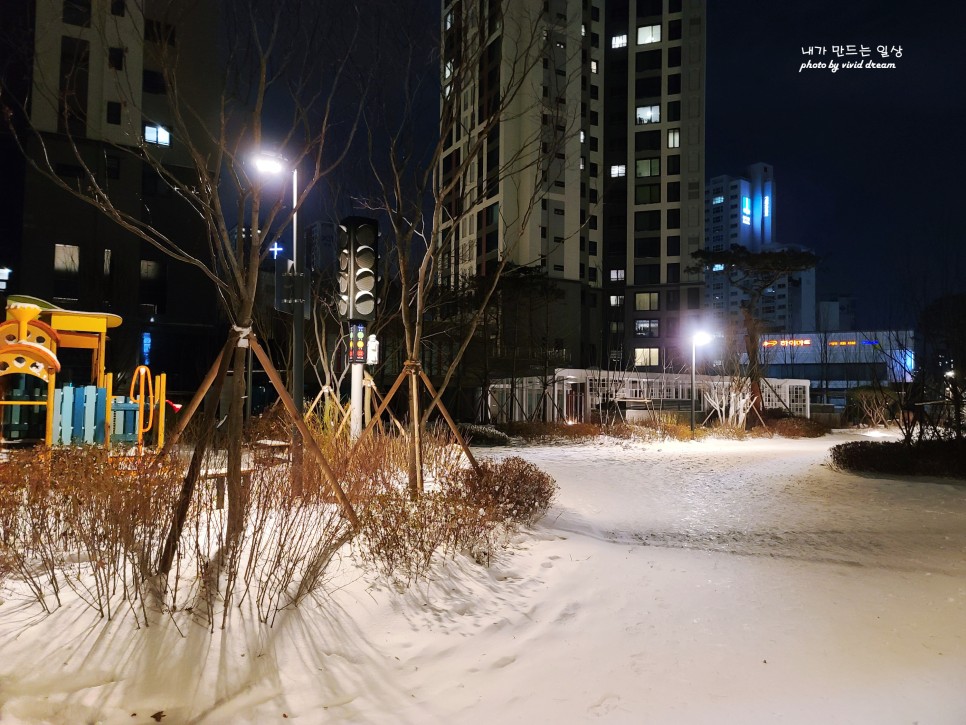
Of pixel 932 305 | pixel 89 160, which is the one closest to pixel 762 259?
pixel 932 305

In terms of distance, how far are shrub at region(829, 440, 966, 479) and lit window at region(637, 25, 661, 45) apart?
6052 cm

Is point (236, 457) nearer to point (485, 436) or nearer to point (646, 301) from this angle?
point (485, 436)

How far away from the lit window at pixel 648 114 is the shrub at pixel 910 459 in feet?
185

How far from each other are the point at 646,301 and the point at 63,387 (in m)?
58.1

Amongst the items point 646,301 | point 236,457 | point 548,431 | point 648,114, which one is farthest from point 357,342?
point 648,114

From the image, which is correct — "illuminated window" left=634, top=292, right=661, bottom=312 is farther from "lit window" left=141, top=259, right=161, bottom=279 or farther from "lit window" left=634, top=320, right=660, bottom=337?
"lit window" left=141, top=259, right=161, bottom=279

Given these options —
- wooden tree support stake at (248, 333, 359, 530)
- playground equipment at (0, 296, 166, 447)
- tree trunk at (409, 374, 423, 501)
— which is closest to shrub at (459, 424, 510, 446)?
playground equipment at (0, 296, 166, 447)

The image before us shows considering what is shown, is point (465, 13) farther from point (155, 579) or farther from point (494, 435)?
point (494, 435)

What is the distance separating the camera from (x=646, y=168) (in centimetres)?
6209

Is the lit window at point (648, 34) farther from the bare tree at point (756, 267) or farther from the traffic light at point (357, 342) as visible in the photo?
the traffic light at point (357, 342)

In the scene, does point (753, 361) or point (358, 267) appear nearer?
point (358, 267)

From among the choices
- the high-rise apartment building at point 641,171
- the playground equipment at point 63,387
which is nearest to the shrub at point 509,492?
the playground equipment at point 63,387

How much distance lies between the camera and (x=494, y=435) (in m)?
16.5

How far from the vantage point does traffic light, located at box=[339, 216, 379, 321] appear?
26.5 ft
